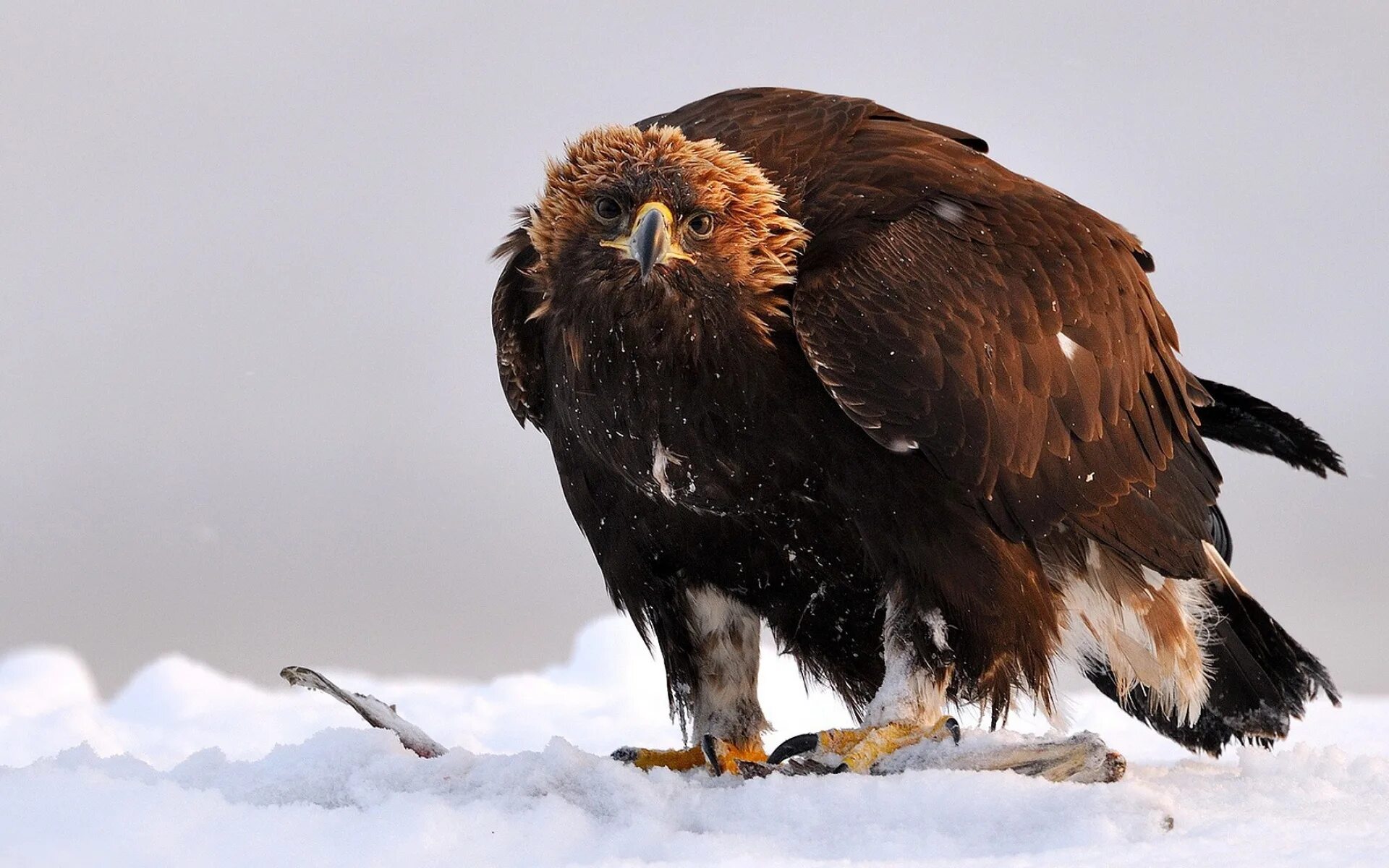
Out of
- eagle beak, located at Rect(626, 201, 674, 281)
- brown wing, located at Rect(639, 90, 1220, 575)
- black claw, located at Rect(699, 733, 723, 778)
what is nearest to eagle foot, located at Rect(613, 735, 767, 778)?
black claw, located at Rect(699, 733, 723, 778)

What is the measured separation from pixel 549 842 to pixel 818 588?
5.58 ft

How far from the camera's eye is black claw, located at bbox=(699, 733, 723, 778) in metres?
4.88

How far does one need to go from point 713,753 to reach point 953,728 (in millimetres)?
799

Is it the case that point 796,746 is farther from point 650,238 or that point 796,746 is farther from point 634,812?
point 650,238

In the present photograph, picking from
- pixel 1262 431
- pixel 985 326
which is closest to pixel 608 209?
pixel 985 326

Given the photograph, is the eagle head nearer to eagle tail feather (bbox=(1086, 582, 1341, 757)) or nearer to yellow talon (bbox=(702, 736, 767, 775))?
yellow talon (bbox=(702, 736, 767, 775))

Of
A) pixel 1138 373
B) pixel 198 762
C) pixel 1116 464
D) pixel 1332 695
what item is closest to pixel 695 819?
pixel 198 762

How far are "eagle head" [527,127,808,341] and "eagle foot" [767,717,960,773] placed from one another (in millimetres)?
1239

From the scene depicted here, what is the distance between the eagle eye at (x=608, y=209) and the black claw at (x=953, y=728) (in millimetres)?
1794

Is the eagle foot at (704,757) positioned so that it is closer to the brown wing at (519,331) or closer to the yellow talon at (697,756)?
the yellow talon at (697,756)

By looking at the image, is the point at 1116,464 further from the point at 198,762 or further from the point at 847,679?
the point at 198,762

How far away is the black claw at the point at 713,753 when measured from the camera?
4.88 meters

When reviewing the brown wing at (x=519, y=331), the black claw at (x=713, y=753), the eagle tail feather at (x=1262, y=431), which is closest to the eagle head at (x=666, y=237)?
the brown wing at (x=519, y=331)

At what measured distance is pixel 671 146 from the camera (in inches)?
184
